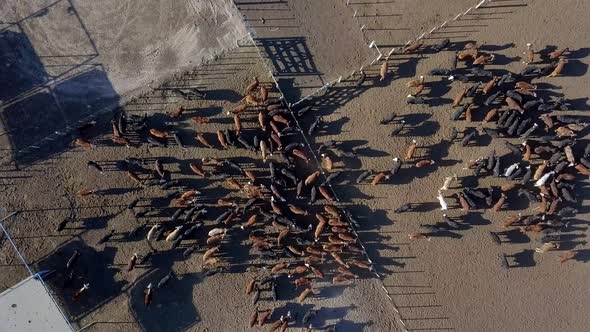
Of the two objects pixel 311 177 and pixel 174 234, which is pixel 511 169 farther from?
pixel 174 234

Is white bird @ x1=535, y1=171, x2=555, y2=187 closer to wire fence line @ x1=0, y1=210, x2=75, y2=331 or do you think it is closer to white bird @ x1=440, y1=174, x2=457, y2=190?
white bird @ x1=440, y1=174, x2=457, y2=190

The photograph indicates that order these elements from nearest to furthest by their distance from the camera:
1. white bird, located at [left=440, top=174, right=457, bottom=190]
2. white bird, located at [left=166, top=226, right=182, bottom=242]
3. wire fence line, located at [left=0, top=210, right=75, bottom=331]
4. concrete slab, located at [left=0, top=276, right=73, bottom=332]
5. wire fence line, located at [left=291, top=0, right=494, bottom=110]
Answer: concrete slab, located at [left=0, top=276, right=73, bottom=332] < wire fence line, located at [left=0, top=210, right=75, bottom=331] < white bird, located at [left=166, top=226, right=182, bottom=242] < wire fence line, located at [left=291, top=0, right=494, bottom=110] < white bird, located at [left=440, top=174, right=457, bottom=190]

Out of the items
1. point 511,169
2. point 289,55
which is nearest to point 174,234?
point 289,55

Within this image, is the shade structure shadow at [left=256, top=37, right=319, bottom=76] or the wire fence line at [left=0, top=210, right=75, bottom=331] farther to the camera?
the shade structure shadow at [left=256, top=37, right=319, bottom=76]

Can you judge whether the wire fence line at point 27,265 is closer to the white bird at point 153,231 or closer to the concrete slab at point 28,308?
the concrete slab at point 28,308

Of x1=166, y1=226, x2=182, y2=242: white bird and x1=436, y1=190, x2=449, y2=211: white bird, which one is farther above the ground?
x1=166, y1=226, x2=182, y2=242: white bird

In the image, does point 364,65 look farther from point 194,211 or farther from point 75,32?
point 75,32

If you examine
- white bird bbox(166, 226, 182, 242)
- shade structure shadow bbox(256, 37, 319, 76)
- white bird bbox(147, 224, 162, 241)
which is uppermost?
shade structure shadow bbox(256, 37, 319, 76)

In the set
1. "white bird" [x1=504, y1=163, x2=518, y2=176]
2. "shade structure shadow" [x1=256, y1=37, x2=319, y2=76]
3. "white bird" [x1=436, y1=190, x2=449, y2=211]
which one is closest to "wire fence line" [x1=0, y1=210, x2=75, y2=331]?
"shade structure shadow" [x1=256, y1=37, x2=319, y2=76]
